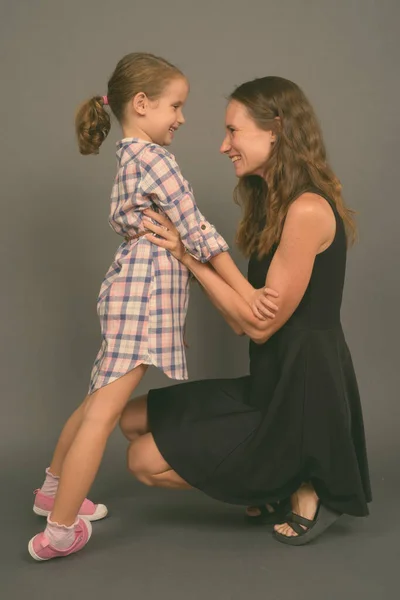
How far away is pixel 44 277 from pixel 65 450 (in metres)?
1.14

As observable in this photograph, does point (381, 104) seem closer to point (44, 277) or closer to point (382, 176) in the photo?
point (382, 176)

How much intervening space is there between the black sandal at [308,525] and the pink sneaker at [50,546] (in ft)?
2.10

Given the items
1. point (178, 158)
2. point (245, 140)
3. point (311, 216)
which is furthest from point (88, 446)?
point (178, 158)

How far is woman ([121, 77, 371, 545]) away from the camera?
285cm

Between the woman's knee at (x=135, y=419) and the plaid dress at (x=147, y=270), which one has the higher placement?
the plaid dress at (x=147, y=270)

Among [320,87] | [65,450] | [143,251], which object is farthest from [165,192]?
[320,87]

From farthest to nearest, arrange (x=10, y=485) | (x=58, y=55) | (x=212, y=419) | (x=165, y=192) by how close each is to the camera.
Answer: (x=58, y=55) < (x=10, y=485) < (x=212, y=419) < (x=165, y=192)

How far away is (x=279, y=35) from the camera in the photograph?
3.92m

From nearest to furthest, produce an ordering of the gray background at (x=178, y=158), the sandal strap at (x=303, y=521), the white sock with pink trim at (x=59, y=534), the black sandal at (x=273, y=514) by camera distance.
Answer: the white sock with pink trim at (x=59, y=534) → the sandal strap at (x=303, y=521) → the black sandal at (x=273, y=514) → the gray background at (x=178, y=158)

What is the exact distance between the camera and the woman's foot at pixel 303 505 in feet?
9.55

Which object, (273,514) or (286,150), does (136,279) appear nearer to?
(286,150)

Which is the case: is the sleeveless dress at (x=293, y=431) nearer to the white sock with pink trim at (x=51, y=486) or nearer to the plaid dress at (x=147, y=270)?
the plaid dress at (x=147, y=270)

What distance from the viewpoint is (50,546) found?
269 cm

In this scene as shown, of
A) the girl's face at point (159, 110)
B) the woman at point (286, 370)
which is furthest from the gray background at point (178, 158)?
the girl's face at point (159, 110)
